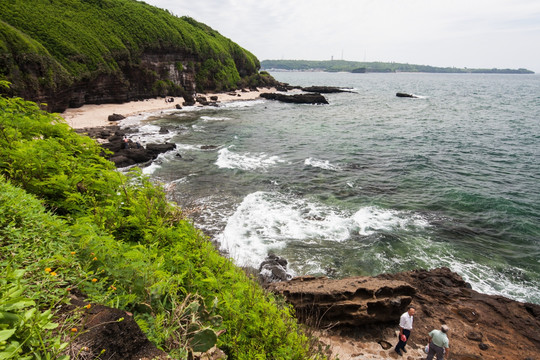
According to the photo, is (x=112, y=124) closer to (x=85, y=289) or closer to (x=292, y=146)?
(x=292, y=146)

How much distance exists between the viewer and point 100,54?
47719 millimetres

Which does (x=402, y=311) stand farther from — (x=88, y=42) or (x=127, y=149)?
(x=88, y=42)

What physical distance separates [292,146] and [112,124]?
2418cm

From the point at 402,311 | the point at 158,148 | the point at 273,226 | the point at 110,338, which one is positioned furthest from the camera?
the point at 158,148

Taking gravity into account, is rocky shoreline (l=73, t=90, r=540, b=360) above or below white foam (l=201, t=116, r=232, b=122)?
below

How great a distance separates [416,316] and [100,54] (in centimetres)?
5820

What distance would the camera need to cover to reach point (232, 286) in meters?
5.55

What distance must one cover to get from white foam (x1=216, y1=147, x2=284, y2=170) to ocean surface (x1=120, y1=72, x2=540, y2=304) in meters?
0.10

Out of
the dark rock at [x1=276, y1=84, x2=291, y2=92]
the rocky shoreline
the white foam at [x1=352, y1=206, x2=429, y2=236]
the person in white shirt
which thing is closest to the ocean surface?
the white foam at [x1=352, y1=206, x2=429, y2=236]

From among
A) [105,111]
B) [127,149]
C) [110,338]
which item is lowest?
[127,149]

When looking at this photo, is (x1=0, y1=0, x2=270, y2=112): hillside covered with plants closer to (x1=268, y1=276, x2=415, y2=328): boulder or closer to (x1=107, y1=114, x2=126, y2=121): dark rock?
(x1=107, y1=114, x2=126, y2=121): dark rock

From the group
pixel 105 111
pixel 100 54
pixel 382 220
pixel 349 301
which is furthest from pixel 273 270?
pixel 100 54

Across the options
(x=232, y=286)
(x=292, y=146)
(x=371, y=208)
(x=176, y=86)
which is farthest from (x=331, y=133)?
(x=176, y=86)

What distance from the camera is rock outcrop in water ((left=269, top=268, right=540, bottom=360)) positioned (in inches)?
343
